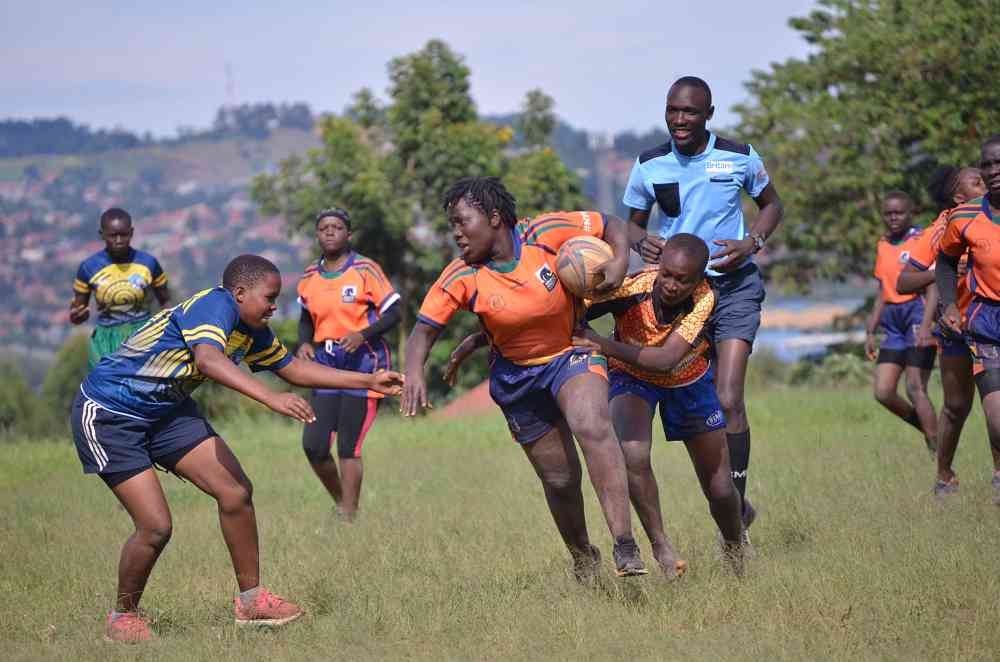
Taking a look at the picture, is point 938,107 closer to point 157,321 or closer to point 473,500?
point 473,500

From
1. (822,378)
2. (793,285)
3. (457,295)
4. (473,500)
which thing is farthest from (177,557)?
(793,285)

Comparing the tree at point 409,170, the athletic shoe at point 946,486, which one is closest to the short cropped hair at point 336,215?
the athletic shoe at point 946,486

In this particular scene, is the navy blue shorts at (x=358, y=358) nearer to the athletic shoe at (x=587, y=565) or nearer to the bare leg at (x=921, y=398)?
the athletic shoe at (x=587, y=565)

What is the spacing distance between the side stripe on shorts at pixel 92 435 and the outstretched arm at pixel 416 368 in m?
1.70

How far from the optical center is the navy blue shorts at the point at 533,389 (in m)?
7.29

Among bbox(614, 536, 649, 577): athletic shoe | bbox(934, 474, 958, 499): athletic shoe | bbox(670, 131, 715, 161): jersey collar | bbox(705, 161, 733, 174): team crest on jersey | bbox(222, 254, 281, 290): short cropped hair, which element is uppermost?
bbox(670, 131, 715, 161): jersey collar

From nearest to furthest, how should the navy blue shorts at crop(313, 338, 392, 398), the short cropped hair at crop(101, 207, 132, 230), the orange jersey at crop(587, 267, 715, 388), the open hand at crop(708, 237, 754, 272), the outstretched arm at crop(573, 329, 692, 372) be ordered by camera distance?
the outstretched arm at crop(573, 329, 692, 372) → the orange jersey at crop(587, 267, 715, 388) → the open hand at crop(708, 237, 754, 272) → the navy blue shorts at crop(313, 338, 392, 398) → the short cropped hair at crop(101, 207, 132, 230)

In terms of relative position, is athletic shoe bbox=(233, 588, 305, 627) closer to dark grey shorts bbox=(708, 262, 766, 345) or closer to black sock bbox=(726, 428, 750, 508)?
black sock bbox=(726, 428, 750, 508)

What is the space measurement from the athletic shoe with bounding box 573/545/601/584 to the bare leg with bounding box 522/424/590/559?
0.26 m

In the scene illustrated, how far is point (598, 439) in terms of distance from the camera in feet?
23.1

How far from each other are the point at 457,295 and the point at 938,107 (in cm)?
2525

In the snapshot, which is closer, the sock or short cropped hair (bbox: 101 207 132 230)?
the sock

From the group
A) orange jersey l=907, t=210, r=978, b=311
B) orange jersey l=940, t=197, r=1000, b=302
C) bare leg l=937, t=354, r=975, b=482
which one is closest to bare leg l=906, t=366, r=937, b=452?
orange jersey l=907, t=210, r=978, b=311

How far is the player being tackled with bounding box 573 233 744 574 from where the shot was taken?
7492mm
